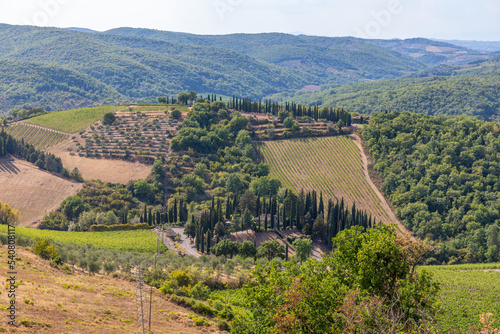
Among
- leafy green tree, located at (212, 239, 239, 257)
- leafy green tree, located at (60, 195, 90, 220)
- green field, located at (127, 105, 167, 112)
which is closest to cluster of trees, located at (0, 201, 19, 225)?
leafy green tree, located at (60, 195, 90, 220)

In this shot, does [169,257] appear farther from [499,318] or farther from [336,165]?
[336,165]

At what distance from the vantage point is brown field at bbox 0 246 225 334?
3838cm

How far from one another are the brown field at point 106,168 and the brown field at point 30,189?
8.60m

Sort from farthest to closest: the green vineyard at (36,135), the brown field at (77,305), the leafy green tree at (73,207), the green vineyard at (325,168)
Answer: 1. the green vineyard at (36,135)
2. the green vineyard at (325,168)
3. the leafy green tree at (73,207)
4. the brown field at (77,305)

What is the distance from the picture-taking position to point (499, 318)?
65.4 metres

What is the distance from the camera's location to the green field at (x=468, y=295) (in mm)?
64875

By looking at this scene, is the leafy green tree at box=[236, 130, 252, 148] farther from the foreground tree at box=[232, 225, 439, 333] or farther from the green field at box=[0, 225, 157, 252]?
the foreground tree at box=[232, 225, 439, 333]

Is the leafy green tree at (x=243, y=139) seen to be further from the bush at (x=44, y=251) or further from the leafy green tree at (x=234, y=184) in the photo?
the bush at (x=44, y=251)

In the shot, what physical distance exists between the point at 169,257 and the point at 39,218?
52.3 m

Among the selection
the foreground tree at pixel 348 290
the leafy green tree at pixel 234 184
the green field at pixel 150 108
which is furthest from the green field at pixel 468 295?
the green field at pixel 150 108

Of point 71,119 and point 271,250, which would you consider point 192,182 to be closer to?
point 271,250

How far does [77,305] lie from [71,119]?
143 metres

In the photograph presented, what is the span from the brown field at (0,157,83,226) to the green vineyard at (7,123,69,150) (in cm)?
2025

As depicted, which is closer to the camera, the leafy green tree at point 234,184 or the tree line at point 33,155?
the leafy green tree at point 234,184
